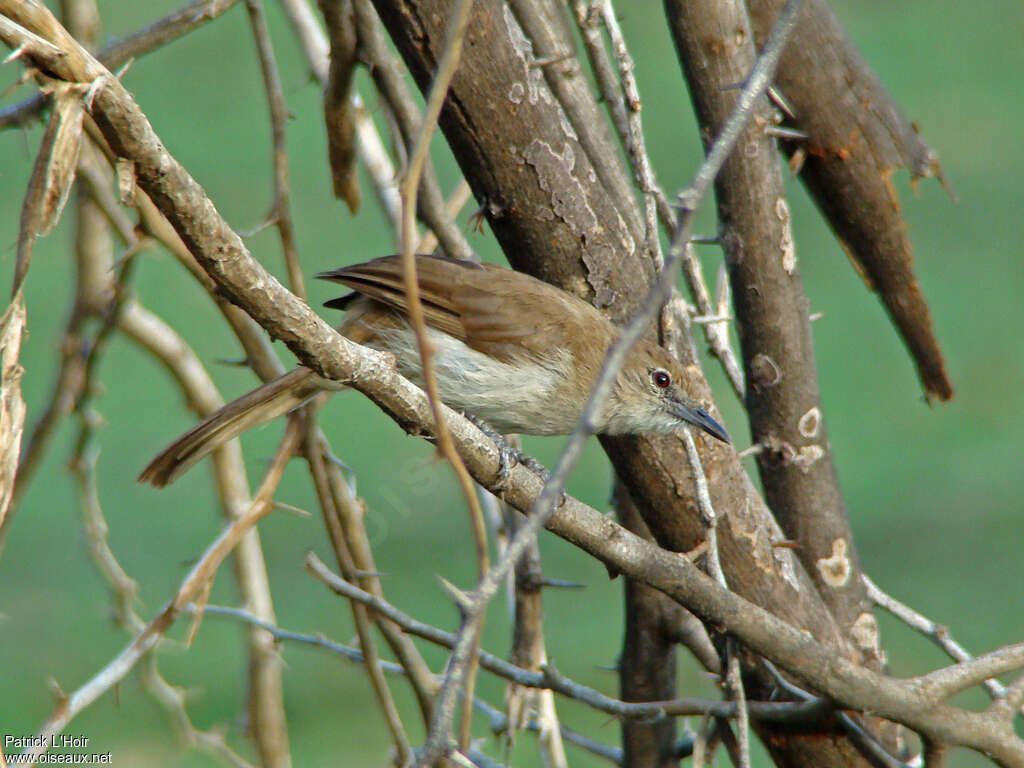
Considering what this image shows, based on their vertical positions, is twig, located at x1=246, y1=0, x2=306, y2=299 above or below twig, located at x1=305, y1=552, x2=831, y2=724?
above

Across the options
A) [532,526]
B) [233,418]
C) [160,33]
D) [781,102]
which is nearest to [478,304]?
[233,418]

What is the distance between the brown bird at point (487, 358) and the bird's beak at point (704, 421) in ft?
0.22

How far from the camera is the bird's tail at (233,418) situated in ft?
10.7

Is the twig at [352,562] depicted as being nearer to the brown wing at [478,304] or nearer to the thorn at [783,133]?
the brown wing at [478,304]

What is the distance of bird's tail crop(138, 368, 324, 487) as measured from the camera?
3271 mm

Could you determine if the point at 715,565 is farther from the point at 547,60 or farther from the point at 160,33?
the point at 160,33

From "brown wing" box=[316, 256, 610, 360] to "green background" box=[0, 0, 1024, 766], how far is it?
199 cm

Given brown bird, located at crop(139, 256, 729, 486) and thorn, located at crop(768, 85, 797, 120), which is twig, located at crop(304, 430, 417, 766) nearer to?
brown bird, located at crop(139, 256, 729, 486)

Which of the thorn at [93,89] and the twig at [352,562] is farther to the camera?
the twig at [352,562]

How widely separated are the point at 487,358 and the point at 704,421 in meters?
0.76

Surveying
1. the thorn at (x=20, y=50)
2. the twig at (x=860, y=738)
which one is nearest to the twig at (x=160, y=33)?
Answer: the thorn at (x=20, y=50)

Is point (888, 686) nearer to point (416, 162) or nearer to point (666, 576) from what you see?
point (666, 576)

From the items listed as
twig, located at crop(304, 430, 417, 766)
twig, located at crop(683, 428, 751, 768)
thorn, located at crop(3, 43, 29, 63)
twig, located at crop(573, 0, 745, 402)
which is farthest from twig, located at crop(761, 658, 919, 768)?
thorn, located at crop(3, 43, 29, 63)

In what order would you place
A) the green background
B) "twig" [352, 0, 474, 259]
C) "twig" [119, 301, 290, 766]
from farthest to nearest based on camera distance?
the green background → "twig" [119, 301, 290, 766] → "twig" [352, 0, 474, 259]
